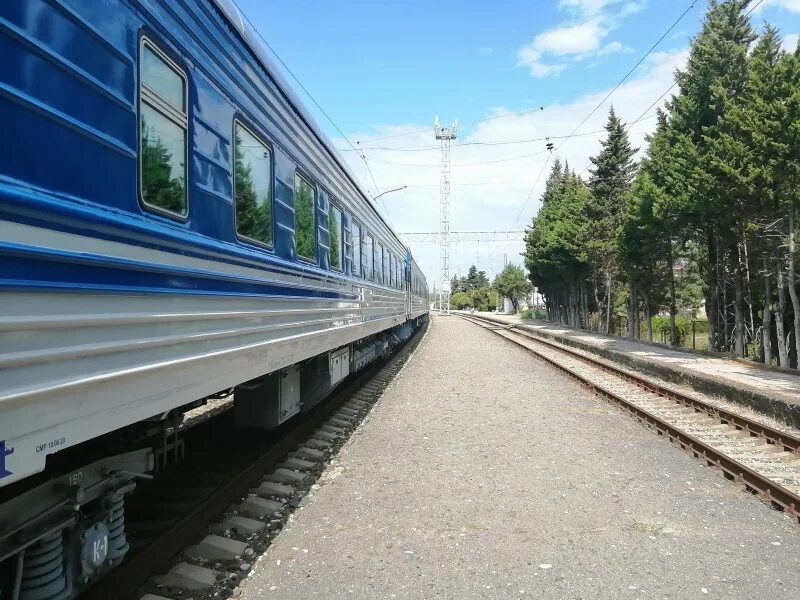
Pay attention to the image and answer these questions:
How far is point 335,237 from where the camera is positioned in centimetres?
779

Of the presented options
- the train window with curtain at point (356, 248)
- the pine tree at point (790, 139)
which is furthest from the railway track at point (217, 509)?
the pine tree at point (790, 139)

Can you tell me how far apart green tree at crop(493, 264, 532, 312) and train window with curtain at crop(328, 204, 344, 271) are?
7069cm

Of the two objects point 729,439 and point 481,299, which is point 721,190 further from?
point 481,299

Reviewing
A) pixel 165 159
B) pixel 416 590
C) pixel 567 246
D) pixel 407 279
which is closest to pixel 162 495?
pixel 416 590

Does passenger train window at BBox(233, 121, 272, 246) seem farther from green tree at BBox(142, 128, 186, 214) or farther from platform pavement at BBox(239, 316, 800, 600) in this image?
platform pavement at BBox(239, 316, 800, 600)

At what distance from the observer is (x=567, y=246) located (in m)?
35.8

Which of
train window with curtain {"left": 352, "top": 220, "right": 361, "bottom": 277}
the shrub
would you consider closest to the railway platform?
train window with curtain {"left": 352, "top": 220, "right": 361, "bottom": 277}

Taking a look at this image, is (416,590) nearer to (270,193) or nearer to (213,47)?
(270,193)

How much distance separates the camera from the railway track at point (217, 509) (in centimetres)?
362

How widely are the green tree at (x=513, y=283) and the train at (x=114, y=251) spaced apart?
74606 mm

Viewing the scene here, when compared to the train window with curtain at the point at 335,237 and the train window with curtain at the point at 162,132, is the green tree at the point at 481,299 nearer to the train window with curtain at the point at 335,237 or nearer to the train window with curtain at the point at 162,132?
the train window with curtain at the point at 335,237

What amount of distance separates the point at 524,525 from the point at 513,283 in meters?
74.9

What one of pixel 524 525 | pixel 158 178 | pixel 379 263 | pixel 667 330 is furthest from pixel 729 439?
pixel 667 330

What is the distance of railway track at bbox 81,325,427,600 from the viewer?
3617 millimetres
